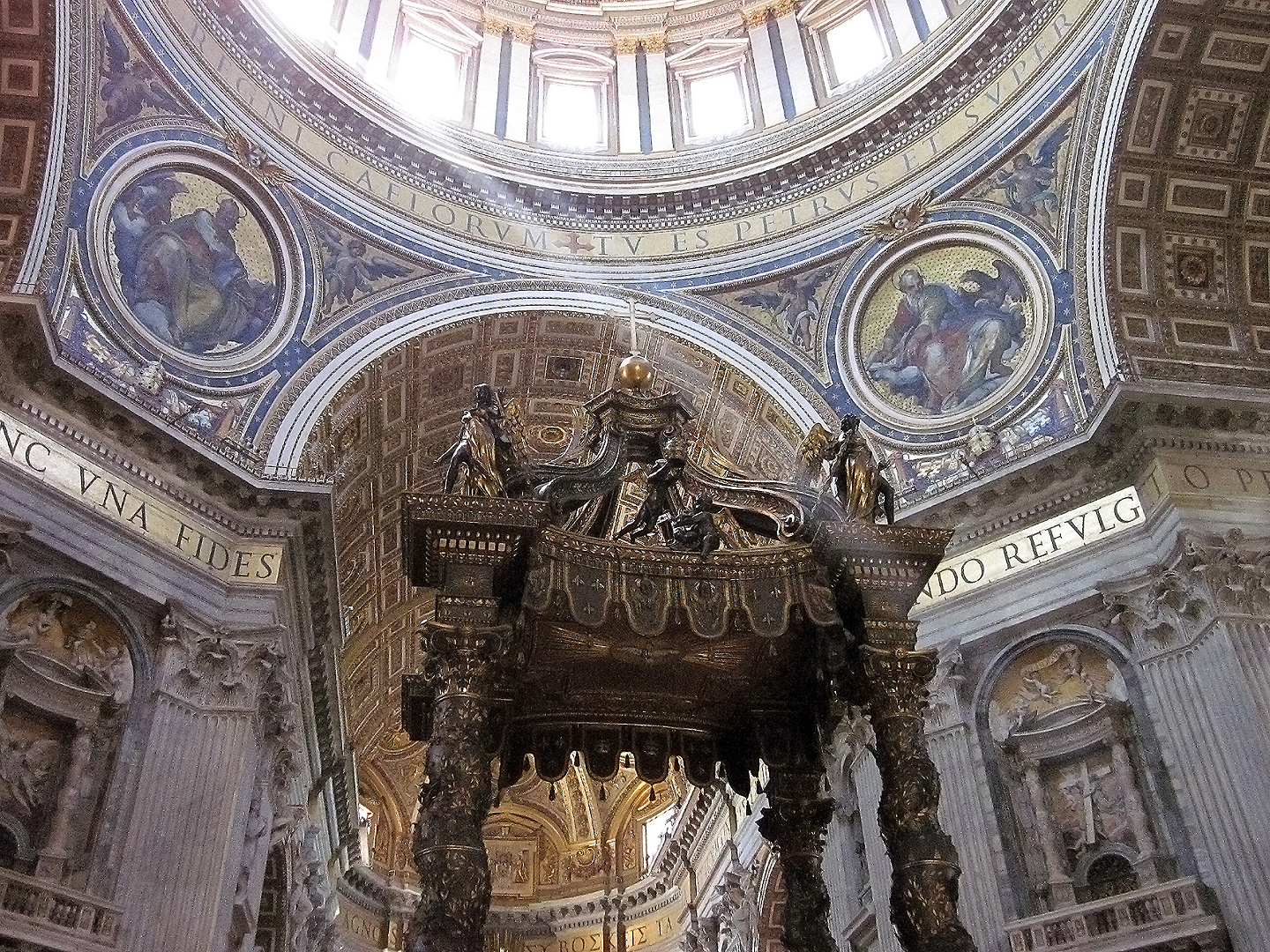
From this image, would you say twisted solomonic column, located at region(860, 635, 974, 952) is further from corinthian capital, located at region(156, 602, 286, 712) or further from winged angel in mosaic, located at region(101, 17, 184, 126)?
winged angel in mosaic, located at region(101, 17, 184, 126)

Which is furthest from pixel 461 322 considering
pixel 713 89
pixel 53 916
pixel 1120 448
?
pixel 53 916

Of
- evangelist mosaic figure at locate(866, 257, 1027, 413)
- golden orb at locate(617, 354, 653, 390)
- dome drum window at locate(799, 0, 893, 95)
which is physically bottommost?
golden orb at locate(617, 354, 653, 390)

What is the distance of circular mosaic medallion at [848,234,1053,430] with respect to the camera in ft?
42.3

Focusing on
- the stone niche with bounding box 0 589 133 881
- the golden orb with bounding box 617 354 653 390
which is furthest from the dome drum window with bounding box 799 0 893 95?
the stone niche with bounding box 0 589 133 881

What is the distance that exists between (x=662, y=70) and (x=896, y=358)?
6467 millimetres

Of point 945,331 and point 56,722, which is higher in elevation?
point 945,331

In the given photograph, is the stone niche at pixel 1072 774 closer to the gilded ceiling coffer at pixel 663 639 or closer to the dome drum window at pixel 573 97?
the gilded ceiling coffer at pixel 663 639

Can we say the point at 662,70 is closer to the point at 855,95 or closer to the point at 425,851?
the point at 855,95

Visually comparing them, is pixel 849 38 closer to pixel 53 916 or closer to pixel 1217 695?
pixel 1217 695

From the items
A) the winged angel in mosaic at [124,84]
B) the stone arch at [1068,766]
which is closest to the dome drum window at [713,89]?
the winged angel in mosaic at [124,84]

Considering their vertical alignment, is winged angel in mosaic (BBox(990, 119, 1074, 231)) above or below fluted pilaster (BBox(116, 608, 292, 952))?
above

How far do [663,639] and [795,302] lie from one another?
8.12 m

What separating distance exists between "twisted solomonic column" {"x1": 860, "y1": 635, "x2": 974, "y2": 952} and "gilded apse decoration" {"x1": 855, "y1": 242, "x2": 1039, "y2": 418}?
7025 mm

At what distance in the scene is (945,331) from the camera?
1362 cm
